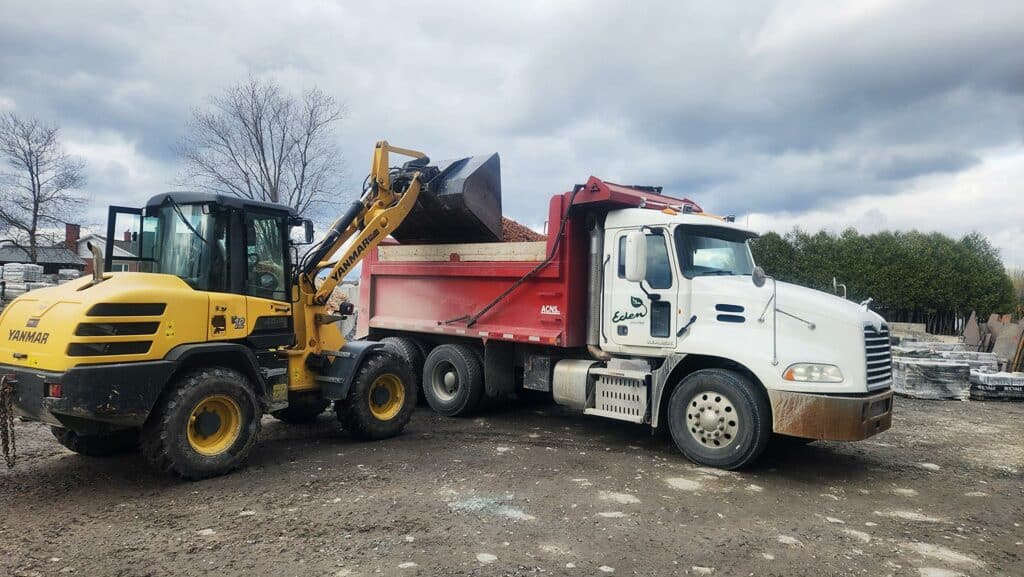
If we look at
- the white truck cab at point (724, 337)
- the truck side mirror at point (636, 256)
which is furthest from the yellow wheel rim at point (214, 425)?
the truck side mirror at point (636, 256)

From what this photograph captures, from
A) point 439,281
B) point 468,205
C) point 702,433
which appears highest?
point 468,205

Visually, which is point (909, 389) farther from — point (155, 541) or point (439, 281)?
point (155, 541)

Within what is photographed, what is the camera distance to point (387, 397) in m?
7.50

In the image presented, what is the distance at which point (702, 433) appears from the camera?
629cm

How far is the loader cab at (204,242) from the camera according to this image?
19.7 ft

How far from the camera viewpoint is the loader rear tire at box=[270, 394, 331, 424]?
289 inches

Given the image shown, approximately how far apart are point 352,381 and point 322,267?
1351 mm

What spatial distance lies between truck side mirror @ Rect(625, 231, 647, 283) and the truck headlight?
5.37 feet

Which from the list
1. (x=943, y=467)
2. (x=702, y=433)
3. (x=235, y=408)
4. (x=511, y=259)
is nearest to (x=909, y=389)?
(x=943, y=467)

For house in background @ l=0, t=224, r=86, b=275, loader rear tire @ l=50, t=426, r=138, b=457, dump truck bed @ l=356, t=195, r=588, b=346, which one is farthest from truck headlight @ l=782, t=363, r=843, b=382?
house in background @ l=0, t=224, r=86, b=275

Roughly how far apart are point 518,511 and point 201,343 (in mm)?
3128

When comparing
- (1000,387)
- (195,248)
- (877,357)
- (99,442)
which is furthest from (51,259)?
(1000,387)

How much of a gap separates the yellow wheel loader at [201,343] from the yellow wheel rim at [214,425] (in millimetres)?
11

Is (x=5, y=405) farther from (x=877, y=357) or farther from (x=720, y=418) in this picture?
(x=877, y=357)
